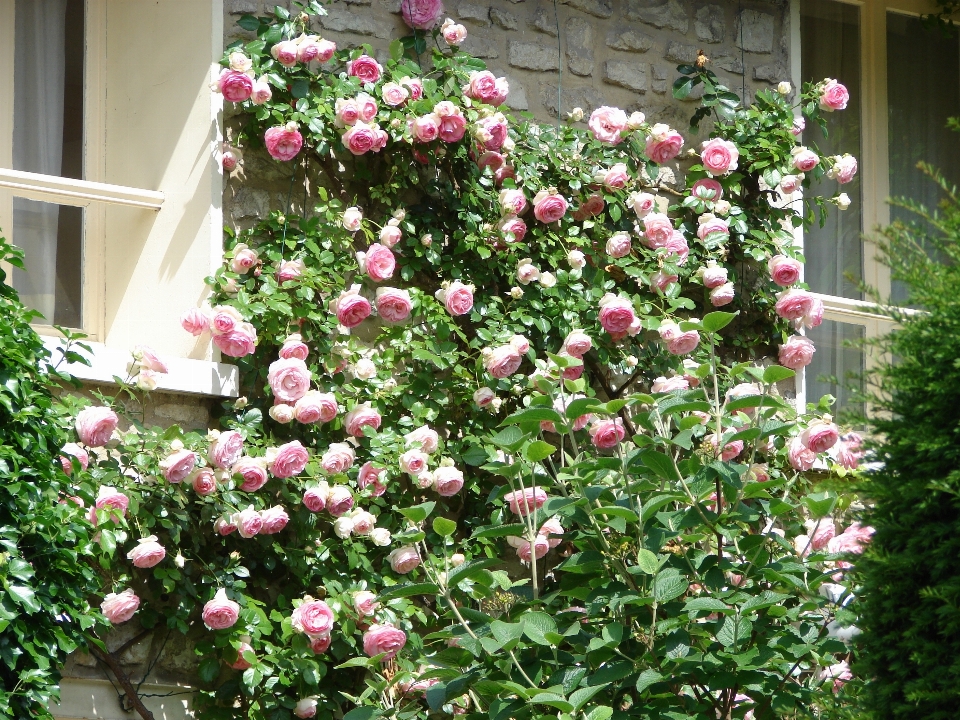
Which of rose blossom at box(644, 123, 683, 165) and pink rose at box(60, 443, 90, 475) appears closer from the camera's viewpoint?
pink rose at box(60, 443, 90, 475)

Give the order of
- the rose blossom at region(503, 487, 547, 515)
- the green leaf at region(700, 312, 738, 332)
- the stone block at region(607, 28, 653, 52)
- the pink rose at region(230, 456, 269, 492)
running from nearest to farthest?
the green leaf at region(700, 312, 738, 332) → the rose blossom at region(503, 487, 547, 515) → the pink rose at region(230, 456, 269, 492) → the stone block at region(607, 28, 653, 52)

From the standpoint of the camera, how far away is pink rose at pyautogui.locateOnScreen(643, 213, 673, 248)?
5363 mm

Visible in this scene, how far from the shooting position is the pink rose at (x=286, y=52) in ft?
15.9

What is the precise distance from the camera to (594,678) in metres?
3.49

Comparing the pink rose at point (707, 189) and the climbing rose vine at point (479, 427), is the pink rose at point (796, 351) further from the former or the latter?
the pink rose at point (707, 189)

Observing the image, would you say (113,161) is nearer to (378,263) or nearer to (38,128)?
(38,128)

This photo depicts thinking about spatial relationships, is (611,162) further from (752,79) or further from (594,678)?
(594,678)

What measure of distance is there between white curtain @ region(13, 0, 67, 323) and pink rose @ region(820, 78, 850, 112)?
3.02 meters

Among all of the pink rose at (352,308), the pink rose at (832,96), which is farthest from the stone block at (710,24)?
the pink rose at (352,308)

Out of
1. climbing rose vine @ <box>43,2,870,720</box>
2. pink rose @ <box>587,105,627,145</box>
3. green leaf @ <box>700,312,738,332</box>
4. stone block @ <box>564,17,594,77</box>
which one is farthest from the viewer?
stone block @ <box>564,17,594,77</box>

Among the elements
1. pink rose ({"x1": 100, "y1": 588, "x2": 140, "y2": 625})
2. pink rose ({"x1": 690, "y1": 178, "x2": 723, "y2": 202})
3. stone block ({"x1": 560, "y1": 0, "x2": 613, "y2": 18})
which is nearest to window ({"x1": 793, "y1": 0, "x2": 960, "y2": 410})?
pink rose ({"x1": 690, "y1": 178, "x2": 723, "y2": 202})

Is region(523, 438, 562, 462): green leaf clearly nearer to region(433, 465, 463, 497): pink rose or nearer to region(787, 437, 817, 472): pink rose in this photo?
region(433, 465, 463, 497): pink rose

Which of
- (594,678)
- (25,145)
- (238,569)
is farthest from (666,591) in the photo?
(25,145)

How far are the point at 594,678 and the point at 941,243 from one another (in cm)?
135
